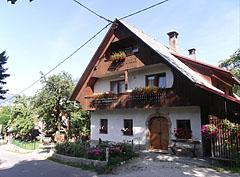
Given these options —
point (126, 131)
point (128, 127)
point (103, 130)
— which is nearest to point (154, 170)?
point (126, 131)

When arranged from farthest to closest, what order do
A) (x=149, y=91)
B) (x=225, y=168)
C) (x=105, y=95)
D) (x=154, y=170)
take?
(x=105, y=95), (x=149, y=91), (x=154, y=170), (x=225, y=168)

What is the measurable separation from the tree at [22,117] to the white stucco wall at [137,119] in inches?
381

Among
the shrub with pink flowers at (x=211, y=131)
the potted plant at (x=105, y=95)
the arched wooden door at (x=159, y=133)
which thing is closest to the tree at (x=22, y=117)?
the potted plant at (x=105, y=95)

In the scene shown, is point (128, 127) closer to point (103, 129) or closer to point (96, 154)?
point (103, 129)

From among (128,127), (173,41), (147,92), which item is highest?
(173,41)

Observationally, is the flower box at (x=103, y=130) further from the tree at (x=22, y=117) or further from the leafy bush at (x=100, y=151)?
the tree at (x=22, y=117)

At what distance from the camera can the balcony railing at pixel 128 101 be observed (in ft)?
40.0

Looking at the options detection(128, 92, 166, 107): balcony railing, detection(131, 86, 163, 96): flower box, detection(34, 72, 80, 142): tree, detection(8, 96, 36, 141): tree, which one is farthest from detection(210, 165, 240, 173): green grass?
detection(8, 96, 36, 141): tree

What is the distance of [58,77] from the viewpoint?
63.0 feet

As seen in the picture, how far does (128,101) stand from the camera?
1373 centimetres

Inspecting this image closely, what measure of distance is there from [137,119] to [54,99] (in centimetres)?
939

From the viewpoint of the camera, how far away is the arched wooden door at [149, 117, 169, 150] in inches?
510

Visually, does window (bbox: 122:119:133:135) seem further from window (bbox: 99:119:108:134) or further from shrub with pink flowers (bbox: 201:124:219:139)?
shrub with pink flowers (bbox: 201:124:219:139)

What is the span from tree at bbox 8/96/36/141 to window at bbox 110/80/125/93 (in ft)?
37.0
